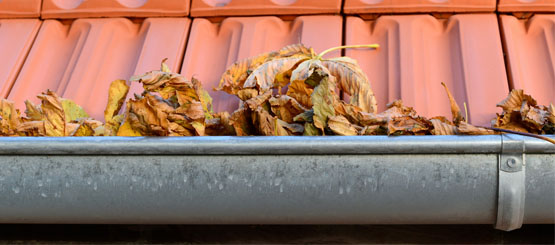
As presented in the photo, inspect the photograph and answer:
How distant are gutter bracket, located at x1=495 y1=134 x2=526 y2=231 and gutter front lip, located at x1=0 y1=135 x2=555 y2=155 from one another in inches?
0.5

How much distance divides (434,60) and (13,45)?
1263 mm

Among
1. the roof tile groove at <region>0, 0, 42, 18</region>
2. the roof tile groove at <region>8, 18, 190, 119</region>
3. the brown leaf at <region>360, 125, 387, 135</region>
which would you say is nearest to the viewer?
the brown leaf at <region>360, 125, 387, 135</region>

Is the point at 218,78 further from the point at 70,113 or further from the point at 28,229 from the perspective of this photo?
the point at 28,229

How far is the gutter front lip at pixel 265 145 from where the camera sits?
105 cm

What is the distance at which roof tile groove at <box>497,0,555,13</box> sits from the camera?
5.67 feet

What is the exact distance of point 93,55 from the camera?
5.87 ft

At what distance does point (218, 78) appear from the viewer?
167cm

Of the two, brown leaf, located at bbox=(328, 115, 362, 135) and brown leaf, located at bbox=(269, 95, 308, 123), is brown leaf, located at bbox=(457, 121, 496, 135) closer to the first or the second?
brown leaf, located at bbox=(328, 115, 362, 135)

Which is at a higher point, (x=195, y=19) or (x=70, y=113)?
(x=195, y=19)

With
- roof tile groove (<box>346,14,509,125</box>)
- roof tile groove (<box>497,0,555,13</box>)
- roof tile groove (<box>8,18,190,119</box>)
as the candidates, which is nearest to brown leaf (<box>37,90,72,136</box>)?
roof tile groove (<box>8,18,190,119</box>)

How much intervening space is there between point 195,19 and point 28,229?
0.81 meters

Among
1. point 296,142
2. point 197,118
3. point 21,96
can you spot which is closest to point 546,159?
point 296,142

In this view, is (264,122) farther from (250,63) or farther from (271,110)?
(250,63)

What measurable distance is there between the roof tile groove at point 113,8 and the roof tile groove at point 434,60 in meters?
0.55
